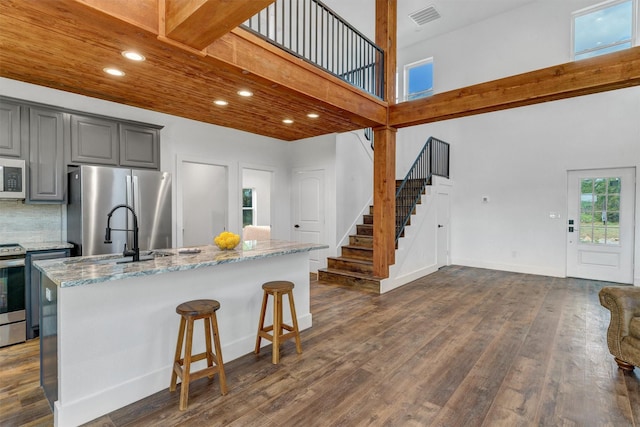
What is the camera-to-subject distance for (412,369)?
105 inches

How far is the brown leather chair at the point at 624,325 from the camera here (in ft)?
8.19

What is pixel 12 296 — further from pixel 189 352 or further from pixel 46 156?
pixel 189 352

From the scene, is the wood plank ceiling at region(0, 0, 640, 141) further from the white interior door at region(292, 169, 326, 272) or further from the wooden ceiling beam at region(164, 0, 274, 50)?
the white interior door at region(292, 169, 326, 272)

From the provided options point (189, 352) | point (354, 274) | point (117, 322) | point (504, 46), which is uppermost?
point (504, 46)

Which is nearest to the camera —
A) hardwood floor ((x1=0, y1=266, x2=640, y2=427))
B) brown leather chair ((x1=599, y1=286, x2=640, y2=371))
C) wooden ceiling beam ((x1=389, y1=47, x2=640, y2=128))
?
hardwood floor ((x1=0, y1=266, x2=640, y2=427))

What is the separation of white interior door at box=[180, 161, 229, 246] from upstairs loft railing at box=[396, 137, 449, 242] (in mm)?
3367

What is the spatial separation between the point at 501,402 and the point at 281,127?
180 inches

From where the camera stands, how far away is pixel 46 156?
3420mm

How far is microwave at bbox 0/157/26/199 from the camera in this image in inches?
123

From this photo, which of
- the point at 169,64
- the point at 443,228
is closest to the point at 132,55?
the point at 169,64

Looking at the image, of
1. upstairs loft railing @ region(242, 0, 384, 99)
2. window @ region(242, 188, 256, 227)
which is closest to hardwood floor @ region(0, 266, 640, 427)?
upstairs loft railing @ region(242, 0, 384, 99)

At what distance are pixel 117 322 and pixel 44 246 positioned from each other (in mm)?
1973

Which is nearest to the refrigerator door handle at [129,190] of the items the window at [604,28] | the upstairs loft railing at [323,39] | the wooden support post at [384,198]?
the upstairs loft railing at [323,39]

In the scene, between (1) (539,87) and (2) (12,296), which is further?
(1) (539,87)
